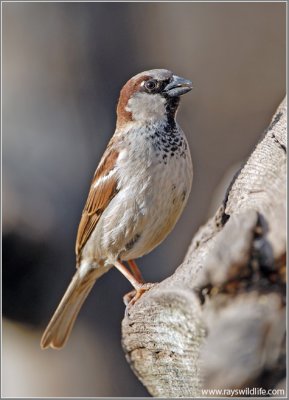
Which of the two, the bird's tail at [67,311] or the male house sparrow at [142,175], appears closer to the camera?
the male house sparrow at [142,175]

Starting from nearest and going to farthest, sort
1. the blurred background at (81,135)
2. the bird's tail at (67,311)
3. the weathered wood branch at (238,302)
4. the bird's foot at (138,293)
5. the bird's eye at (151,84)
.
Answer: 1. the weathered wood branch at (238,302)
2. the bird's foot at (138,293)
3. the bird's eye at (151,84)
4. the bird's tail at (67,311)
5. the blurred background at (81,135)

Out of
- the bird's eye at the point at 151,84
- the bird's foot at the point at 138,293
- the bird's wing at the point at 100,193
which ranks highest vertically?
the bird's eye at the point at 151,84

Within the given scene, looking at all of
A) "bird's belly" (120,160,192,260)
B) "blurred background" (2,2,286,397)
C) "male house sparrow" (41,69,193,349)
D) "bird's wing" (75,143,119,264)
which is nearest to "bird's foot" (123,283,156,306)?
"male house sparrow" (41,69,193,349)

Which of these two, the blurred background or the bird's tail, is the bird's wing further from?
the blurred background

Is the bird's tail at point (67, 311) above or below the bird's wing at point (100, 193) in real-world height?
below

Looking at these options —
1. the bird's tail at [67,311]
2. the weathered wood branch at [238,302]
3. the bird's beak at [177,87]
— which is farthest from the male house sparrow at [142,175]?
the weathered wood branch at [238,302]

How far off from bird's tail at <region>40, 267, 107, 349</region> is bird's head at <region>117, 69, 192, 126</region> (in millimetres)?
653

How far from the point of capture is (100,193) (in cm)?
249

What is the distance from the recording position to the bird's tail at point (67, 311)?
A: 107 inches

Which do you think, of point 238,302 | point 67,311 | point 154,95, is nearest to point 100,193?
point 154,95

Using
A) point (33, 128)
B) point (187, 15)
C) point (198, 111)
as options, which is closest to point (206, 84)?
point (198, 111)

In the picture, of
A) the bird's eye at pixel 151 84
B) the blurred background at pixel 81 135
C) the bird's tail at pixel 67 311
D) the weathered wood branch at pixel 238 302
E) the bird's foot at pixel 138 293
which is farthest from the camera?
the blurred background at pixel 81 135

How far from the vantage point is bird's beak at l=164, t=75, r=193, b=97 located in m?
2.31

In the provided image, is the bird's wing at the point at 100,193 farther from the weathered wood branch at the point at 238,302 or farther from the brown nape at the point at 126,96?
the weathered wood branch at the point at 238,302
